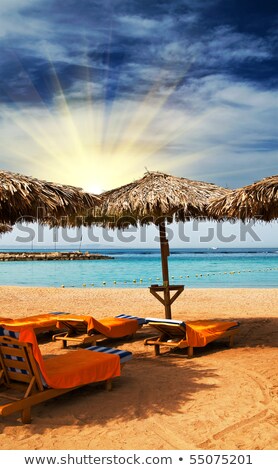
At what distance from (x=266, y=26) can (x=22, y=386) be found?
9695mm

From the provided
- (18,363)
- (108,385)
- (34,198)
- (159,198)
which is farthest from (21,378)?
(159,198)

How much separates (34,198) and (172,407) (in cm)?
300

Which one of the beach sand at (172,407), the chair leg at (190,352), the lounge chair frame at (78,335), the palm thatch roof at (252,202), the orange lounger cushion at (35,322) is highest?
the palm thatch roof at (252,202)

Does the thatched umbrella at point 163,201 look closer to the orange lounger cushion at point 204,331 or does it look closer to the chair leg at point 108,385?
the orange lounger cushion at point 204,331

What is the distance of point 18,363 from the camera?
13.0 ft

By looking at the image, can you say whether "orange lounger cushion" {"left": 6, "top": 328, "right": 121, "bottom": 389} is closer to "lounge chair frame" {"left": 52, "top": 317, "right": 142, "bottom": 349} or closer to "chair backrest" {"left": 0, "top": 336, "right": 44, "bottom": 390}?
"chair backrest" {"left": 0, "top": 336, "right": 44, "bottom": 390}

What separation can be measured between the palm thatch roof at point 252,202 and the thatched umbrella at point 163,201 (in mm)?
466

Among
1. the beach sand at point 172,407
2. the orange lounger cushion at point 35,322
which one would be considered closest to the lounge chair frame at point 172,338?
the beach sand at point 172,407

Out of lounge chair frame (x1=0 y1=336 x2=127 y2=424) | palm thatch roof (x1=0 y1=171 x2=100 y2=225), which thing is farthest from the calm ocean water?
lounge chair frame (x1=0 y1=336 x2=127 y2=424)

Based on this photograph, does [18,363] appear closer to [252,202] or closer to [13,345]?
[13,345]

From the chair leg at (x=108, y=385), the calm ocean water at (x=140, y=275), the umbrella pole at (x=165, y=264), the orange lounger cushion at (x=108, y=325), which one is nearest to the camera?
the chair leg at (x=108, y=385)

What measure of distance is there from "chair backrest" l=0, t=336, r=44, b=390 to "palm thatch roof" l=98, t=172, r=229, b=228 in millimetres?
3419

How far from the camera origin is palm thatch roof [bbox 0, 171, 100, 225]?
5.23 meters

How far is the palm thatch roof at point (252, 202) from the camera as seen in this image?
18.3 ft
